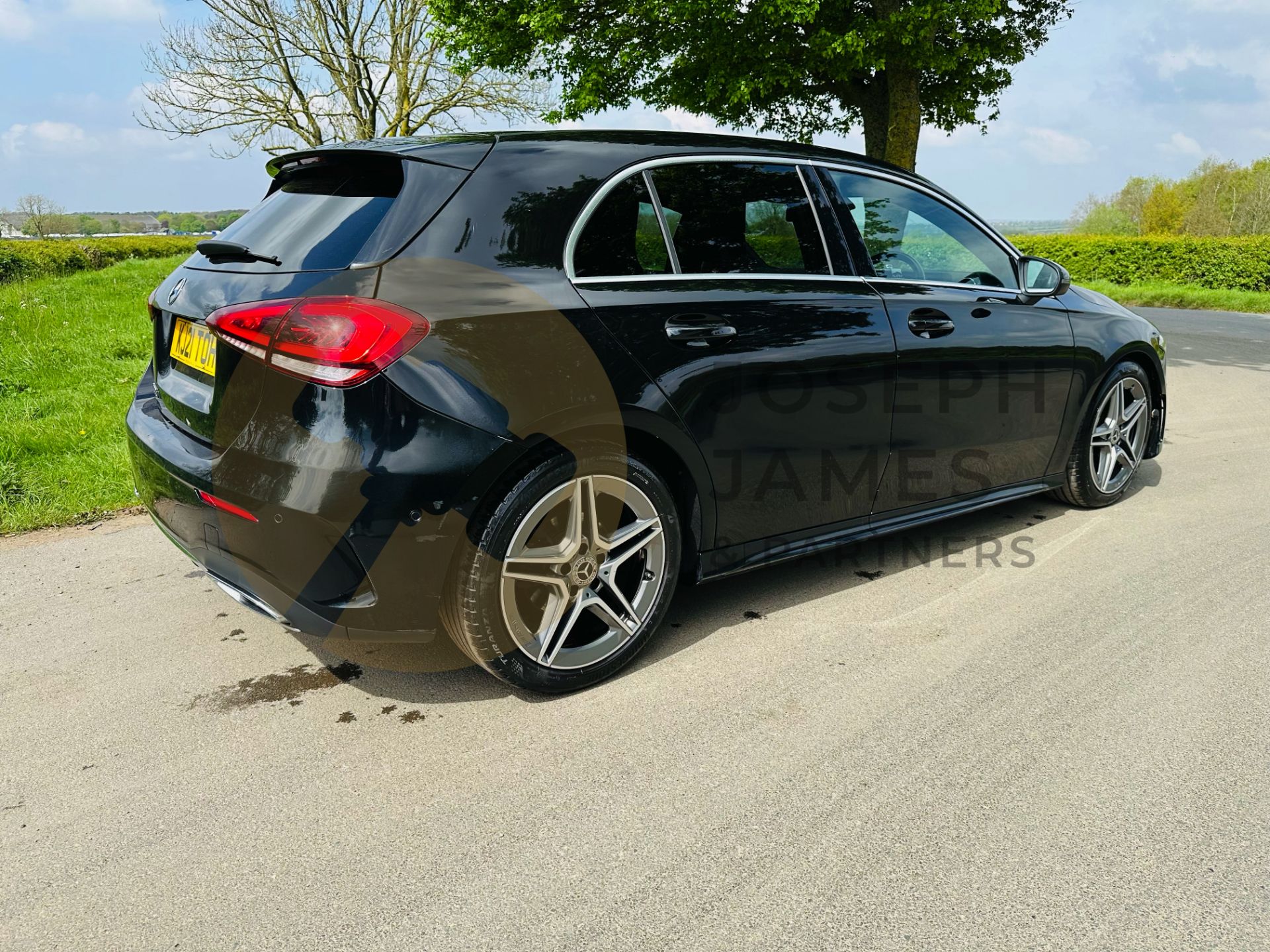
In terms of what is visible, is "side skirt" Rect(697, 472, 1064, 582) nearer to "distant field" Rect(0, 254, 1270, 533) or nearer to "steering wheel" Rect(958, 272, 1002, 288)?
"steering wheel" Rect(958, 272, 1002, 288)

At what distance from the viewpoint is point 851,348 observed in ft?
11.4

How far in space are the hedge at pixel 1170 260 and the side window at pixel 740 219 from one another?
73.5 ft

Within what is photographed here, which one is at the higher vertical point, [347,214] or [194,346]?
[347,214]

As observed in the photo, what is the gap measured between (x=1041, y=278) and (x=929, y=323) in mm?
971

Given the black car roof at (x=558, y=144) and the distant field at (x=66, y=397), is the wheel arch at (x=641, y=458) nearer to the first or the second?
the black car roof at (x=558, y=144)

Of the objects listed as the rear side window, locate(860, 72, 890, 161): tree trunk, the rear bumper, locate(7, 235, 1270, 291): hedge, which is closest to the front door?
the rear side window

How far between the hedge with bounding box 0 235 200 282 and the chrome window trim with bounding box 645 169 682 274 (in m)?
11.1

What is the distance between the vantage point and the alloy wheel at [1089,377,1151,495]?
4.83 meters

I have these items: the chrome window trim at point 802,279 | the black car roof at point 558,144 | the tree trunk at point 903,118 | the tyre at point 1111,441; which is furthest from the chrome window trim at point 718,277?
the tree trunk at point 903,118

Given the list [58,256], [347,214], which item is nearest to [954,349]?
[347,214]

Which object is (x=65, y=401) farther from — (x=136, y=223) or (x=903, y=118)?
(x=136, y=223)

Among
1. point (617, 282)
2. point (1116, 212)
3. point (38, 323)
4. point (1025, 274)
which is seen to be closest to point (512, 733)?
point (617, 282)

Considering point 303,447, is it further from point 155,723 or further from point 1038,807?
point 1038,807

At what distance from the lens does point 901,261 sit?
12.6ft
